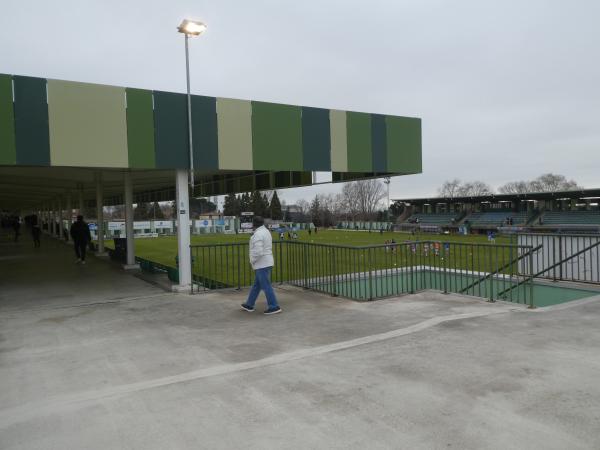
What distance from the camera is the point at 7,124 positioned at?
842cm

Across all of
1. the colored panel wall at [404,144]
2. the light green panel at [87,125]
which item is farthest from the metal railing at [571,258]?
the light green panel at [87,125]

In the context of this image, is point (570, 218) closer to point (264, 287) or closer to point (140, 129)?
point (264, 287)

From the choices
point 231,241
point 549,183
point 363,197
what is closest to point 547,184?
point 549,183

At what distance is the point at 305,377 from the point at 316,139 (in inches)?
314

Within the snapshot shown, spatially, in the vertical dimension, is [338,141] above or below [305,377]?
above

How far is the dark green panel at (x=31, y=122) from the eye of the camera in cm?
851

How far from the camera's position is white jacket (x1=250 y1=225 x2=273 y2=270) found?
26.0ft

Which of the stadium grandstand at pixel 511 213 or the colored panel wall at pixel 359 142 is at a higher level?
the colored panel wall at pixel 359 142

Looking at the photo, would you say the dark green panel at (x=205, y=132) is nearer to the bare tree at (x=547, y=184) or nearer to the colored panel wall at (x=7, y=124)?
the colored panel wall at (x=7, y=124)

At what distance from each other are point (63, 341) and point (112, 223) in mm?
41321

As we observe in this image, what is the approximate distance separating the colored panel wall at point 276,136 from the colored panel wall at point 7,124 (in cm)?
490

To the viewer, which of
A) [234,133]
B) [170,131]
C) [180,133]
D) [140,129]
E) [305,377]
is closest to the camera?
[305,377]

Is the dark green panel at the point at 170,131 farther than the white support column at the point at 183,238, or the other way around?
the white support column at the point at 183,238

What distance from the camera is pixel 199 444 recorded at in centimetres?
347
